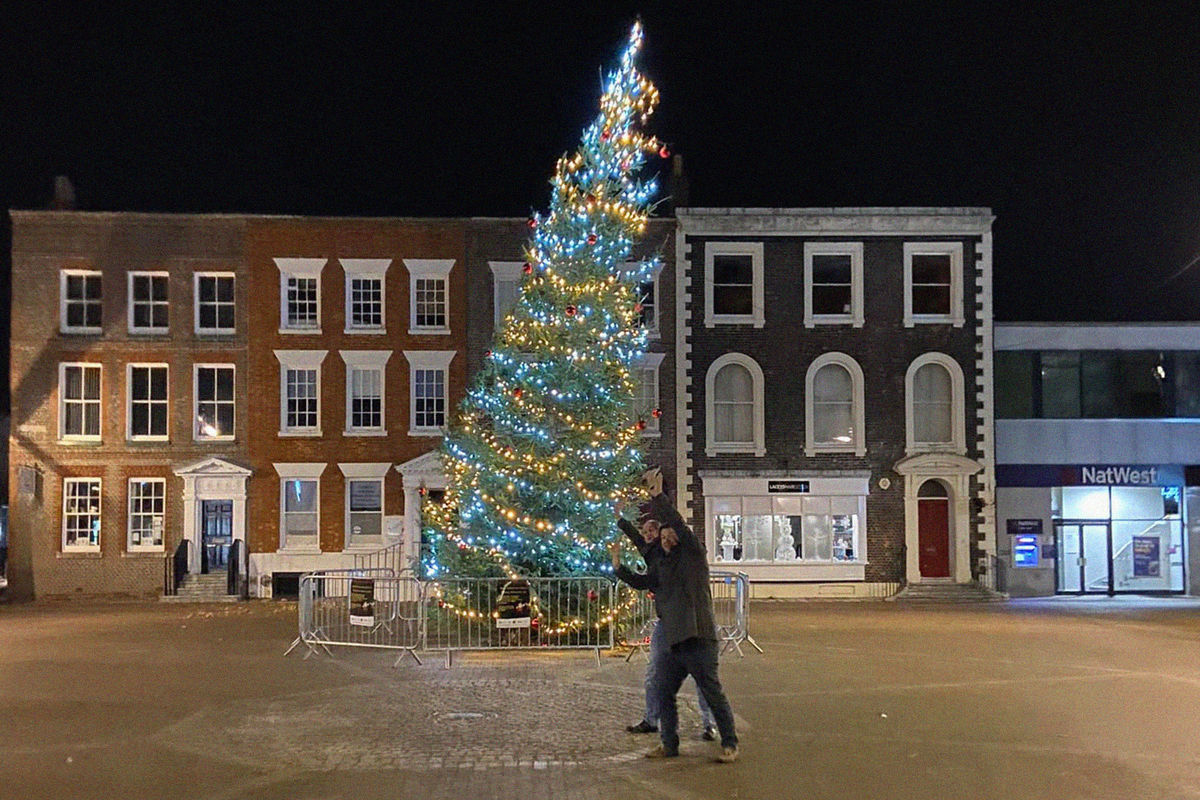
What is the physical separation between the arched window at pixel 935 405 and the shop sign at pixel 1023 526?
251 cm

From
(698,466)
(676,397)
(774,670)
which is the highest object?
(676,397)

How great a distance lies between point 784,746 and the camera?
10.0 m

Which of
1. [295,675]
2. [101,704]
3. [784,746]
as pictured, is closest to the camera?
[784,746]

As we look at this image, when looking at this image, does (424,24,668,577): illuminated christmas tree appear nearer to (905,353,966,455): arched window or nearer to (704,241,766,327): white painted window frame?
(704,241,766,327): white painted window frame

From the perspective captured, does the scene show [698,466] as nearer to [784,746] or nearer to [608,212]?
[608,212]

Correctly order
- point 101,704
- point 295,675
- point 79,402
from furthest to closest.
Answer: point 79,402 < point 295,675 < point 101,704

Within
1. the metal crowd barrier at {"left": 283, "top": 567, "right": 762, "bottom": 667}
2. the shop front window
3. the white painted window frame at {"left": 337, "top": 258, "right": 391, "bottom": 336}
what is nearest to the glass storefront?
the shop front window

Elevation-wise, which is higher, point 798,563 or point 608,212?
→ point 608,212

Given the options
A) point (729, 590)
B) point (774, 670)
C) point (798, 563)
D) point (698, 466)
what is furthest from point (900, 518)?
point (774, 670)

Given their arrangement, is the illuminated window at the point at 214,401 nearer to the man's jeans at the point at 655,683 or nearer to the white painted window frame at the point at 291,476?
the white painted window frame at the point at 291,476

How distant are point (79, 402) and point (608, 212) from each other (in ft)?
59.9

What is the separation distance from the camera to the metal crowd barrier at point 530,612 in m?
15.2

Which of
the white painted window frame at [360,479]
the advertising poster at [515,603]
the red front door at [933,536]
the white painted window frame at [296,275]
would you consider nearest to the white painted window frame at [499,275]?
the white painted window frame at [296,275]

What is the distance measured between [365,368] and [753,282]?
411 inches
